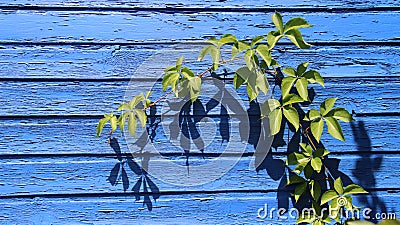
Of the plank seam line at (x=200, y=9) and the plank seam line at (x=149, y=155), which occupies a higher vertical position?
the plank seam line at (x=200, y=9)

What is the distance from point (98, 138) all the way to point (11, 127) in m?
0.28

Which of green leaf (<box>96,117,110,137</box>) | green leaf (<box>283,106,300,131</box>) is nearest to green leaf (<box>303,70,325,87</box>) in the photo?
green leaf (<box>283,106,300,131</box>)

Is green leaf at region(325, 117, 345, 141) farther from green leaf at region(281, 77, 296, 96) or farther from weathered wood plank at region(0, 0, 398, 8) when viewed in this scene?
weathered wood plank at region(0, 0, 398, 8)

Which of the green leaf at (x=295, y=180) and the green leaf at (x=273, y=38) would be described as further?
the green leaf at (x=295, y=180)

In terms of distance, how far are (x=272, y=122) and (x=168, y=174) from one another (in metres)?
0.39

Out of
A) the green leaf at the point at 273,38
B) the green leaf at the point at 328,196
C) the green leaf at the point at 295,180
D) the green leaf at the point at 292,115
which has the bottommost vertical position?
the green leaf at the point at 328,196

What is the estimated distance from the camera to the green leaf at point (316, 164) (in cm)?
151

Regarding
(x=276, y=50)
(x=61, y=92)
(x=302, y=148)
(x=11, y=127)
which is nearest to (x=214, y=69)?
(x=276, y=50)

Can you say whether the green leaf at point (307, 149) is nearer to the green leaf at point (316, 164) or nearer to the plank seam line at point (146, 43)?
the green leaf at point (316, 164)

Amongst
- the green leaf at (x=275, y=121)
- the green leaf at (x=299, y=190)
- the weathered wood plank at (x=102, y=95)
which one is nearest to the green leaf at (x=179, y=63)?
the weathered wood plank at (x=102, y=95)

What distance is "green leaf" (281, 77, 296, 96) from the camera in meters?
1.51

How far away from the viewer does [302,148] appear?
158 centimetres

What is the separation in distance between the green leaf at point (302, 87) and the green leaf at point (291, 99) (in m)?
0.02

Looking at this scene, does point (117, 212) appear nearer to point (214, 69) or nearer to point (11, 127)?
point (11, 127)
